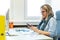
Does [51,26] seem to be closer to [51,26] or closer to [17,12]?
[51,26]

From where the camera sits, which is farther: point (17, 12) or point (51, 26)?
point (17, 12)

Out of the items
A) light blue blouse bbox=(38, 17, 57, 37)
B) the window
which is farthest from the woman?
the window

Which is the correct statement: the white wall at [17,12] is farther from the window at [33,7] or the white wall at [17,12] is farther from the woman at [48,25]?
the woman at [48,25]

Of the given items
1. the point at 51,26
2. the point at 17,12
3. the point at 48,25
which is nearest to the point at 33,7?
the point at 17,12

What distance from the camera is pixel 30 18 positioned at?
13.6 feet

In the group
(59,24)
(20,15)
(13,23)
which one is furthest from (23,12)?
(59,24)

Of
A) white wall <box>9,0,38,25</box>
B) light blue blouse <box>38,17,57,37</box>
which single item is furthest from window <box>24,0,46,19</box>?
light blue blouse <box>38,17,57,37</box>

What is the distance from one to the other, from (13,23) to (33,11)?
607 millimetres

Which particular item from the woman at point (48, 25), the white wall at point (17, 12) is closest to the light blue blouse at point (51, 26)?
the woman at point (48, 25)

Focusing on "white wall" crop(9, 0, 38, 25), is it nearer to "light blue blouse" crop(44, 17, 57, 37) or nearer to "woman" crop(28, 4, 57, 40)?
"woman" crop(28, 4, 57, 40)

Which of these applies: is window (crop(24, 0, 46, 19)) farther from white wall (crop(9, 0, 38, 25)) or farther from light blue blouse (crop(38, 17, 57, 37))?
light blue blouse (crop(38, 17, 57, 37))

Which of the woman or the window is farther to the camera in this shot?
the window

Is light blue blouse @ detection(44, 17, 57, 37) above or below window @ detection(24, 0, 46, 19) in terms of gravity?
below

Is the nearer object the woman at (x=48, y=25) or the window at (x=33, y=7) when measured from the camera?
the woman at (x=48, y=25)
